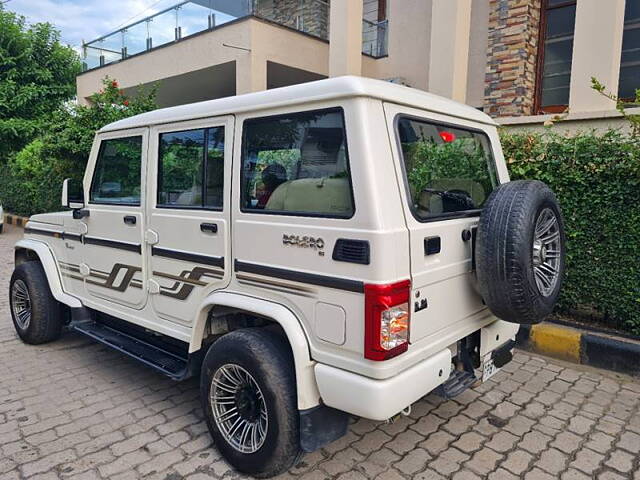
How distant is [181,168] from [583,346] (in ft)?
12.0

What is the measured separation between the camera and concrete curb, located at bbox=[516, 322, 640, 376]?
4.05m

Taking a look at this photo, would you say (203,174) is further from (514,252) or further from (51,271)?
(51,271)

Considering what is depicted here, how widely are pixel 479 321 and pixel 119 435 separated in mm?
2390

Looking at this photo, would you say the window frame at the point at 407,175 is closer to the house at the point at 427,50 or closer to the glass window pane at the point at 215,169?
the glass window pane at the point at 215,169

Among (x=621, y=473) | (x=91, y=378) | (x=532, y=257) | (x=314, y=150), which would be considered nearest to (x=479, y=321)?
(x=532, y=257)

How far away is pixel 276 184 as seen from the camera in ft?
8.96

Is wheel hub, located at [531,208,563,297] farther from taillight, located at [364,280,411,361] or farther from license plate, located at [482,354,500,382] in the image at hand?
taillight, located at [364,280,411,361]

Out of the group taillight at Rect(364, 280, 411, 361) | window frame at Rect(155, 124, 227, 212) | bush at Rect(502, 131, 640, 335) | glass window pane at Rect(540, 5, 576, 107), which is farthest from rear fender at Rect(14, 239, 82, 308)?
glass window pane at Rect(540, 5, 576, 107)

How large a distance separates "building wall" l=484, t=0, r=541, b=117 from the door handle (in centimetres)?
621

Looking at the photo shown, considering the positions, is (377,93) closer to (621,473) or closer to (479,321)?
(479,321)

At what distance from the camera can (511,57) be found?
755 cm

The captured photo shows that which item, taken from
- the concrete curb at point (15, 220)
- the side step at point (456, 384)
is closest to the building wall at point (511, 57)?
the side step at point (456, 384)

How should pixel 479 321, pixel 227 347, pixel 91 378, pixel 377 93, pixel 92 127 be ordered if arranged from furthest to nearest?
pixel 92 127 < pixel 91 378 < pixel 479 321 < pixel 227 347 < pixel 377 93

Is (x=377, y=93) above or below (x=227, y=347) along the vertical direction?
above
